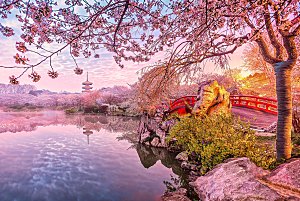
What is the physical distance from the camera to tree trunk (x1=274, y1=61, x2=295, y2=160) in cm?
450

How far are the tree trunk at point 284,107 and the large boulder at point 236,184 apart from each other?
4.00 ft

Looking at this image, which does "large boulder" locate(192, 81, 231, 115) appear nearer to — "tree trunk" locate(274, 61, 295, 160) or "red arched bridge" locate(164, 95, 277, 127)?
"red arched bridge" locate(164, 95, 277, 127)

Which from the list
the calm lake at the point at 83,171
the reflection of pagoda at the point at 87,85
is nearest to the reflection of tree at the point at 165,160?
the calm lake at the point at 83,171

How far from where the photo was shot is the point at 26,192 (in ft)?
16.3

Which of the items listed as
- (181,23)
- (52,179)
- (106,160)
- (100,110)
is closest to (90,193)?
(52,179)

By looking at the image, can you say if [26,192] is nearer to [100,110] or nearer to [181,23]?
[181,23]

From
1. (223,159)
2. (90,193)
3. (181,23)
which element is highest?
(181,23)

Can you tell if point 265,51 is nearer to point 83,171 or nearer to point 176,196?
point 176,196

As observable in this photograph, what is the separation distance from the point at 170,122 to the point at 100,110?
72.9 feet

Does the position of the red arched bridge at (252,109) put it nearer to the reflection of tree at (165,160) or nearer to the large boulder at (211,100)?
the large boulder at (211,100)

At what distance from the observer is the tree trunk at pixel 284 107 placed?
177 inches

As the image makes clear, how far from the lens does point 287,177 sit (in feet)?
11.0

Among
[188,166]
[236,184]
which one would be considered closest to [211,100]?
[188,166]

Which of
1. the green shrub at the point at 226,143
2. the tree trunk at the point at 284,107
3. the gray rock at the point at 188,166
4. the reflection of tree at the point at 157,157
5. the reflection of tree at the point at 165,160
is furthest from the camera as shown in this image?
the reflection of tree at the point at 157,157
